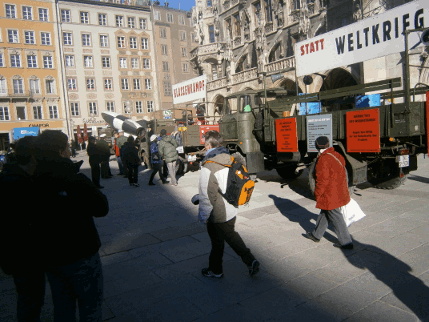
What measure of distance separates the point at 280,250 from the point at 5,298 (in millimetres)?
3490

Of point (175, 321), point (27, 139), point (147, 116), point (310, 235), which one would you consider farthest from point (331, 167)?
point (147, 116)

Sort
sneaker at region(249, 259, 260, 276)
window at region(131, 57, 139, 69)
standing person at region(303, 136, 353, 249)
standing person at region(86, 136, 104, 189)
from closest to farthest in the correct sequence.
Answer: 1. sneaker at region(249, 259, 260, 276)
2. standing person at region(303, 136, 353, 249)
3. standing person at region(86, 136, 104, 189)
4. window at region(131, 57, 139, 69)

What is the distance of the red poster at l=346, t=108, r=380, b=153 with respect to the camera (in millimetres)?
6348

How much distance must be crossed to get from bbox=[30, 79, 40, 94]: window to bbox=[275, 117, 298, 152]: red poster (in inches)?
Result: 1687

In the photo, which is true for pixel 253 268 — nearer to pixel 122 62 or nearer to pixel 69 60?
pixel 69 60

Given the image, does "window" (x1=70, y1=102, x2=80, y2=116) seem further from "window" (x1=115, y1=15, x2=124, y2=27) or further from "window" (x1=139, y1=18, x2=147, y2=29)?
"window" (x1=139, y1=18, x2=147, y2=29)

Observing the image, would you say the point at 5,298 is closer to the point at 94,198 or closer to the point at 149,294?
the point at 149,294

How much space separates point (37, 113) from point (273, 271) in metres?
46.1

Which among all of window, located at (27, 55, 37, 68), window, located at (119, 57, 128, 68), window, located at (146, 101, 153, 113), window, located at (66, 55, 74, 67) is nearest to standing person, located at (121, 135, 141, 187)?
window, located at (27, 55, 37, 68)

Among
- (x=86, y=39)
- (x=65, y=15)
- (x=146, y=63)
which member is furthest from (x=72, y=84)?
(x=146, y=63)

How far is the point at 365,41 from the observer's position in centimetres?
722

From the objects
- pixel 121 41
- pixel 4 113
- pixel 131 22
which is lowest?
pixel 4 113

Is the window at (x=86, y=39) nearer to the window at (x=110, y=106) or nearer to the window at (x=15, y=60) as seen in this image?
the window at (x=15, y=60)

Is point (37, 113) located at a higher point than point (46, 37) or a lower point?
lower
